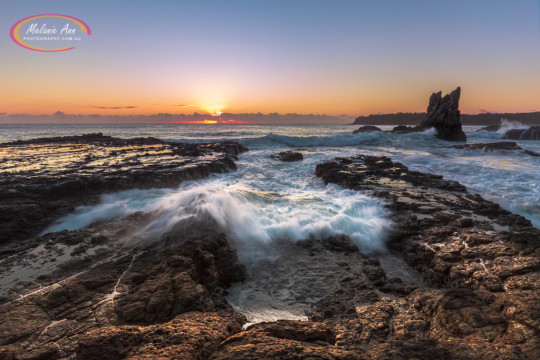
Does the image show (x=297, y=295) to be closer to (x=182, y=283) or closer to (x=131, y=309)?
(x=182, y=283)

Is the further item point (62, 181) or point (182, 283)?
point (62, 181)

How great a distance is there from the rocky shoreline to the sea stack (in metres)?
37.0

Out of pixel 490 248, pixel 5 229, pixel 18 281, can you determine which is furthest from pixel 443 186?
pixel 5 229

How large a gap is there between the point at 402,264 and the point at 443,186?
22.4 feet

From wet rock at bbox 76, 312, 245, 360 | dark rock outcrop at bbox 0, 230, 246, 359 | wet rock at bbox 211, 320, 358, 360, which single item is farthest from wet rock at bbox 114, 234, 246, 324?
wet rock at bbox 211, 320, 358, 360

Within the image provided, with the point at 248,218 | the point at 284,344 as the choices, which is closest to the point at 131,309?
the point at 284,344

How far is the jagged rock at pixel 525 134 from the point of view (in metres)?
36.8

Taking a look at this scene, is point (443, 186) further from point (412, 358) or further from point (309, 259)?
point (412, 358)

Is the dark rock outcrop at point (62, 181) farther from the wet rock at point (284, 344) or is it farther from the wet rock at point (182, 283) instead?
the wet rock at point (284, 344)

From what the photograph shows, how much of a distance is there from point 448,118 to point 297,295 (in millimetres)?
44621

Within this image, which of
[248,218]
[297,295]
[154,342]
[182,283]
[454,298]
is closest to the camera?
[154,342]

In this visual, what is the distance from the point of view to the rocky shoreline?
245cm

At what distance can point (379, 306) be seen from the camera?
3.80m

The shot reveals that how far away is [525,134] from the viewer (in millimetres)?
37531
